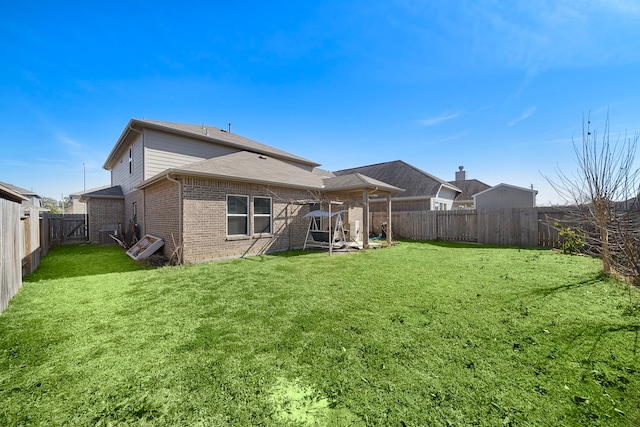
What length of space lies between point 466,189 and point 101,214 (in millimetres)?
30629

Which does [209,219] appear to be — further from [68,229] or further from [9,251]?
[68,229]

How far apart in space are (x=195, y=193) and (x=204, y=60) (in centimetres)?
688

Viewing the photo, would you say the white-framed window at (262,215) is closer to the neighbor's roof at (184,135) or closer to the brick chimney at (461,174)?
the neighbor's roof at (184,135)

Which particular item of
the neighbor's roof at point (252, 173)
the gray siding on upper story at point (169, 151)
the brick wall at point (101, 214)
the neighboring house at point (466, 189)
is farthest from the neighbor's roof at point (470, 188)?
the brick wall at point (101, 214)

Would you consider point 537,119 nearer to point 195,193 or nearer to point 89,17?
point 195,193

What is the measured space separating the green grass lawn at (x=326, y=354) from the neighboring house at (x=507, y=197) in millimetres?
15674

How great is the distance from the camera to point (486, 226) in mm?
12938

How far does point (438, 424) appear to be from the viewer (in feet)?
6.24

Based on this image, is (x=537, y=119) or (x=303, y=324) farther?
(x=537, y=119)

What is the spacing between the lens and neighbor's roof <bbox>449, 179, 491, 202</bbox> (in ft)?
81.0

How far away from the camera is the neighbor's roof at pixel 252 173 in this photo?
851cm

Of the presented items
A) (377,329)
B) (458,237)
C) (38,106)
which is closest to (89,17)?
(38,106)

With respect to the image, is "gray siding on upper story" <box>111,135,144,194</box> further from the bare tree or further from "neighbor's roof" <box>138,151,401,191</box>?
the bare tree

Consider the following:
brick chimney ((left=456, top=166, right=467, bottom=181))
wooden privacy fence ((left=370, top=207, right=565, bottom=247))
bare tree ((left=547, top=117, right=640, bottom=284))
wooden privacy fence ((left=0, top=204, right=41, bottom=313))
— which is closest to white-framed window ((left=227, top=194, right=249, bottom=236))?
wooden privacy fence ((left=0, top=204, right=41, bottom=313))
